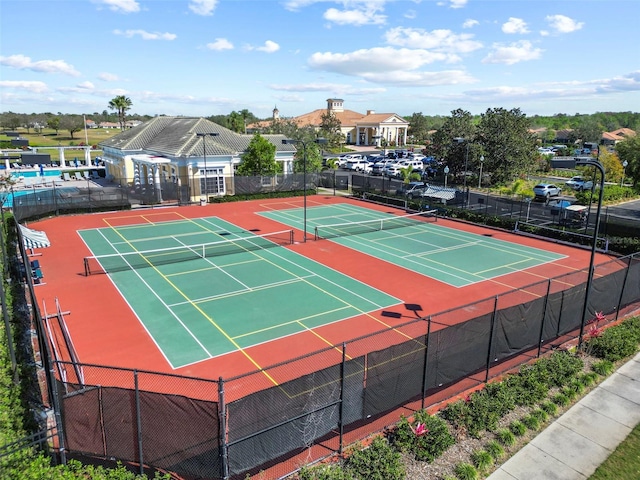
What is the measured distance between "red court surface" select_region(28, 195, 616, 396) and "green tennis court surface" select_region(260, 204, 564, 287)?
907mm

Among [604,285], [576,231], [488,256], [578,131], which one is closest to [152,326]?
[604,285]

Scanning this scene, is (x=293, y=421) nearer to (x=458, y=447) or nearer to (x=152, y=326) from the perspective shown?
(x=458, y=447)

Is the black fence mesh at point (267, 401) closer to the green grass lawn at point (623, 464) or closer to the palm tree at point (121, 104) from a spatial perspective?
the green grass lawn at point (623, 464)

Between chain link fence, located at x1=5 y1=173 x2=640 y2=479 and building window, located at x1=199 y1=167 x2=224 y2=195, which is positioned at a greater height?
building window, located at x1=199 y1=167 x2=224 y2=195

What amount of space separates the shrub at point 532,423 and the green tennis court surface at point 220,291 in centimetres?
769

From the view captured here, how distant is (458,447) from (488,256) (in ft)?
58.8

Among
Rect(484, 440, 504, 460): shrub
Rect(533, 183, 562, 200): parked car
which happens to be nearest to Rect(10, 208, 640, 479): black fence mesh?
Rect(484, 440, 504, 460): shrub

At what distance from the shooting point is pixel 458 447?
1020 cm

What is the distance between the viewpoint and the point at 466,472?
9258 millimetres

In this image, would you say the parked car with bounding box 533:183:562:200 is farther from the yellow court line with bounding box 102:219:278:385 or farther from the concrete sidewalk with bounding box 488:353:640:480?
the yellow court line with bounding box 102:219:278:385

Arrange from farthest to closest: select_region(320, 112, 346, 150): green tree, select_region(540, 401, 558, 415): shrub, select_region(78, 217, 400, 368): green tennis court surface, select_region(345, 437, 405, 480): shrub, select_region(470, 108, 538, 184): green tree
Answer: select_region(320, 112, 346, 150): green tree, select_region(470, 108, 538, 184): green tree, select_region(78, 217, 400, 368): green tennis court surface, select_region(540, 401, 558, 415): shrub, select_region(345, 437, 405, 480): shrub

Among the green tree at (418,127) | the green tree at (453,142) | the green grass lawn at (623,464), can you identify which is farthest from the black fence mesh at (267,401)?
the green tree at (418,127)

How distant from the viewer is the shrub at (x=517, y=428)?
10.6 m

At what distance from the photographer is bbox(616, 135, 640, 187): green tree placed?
43281mm
